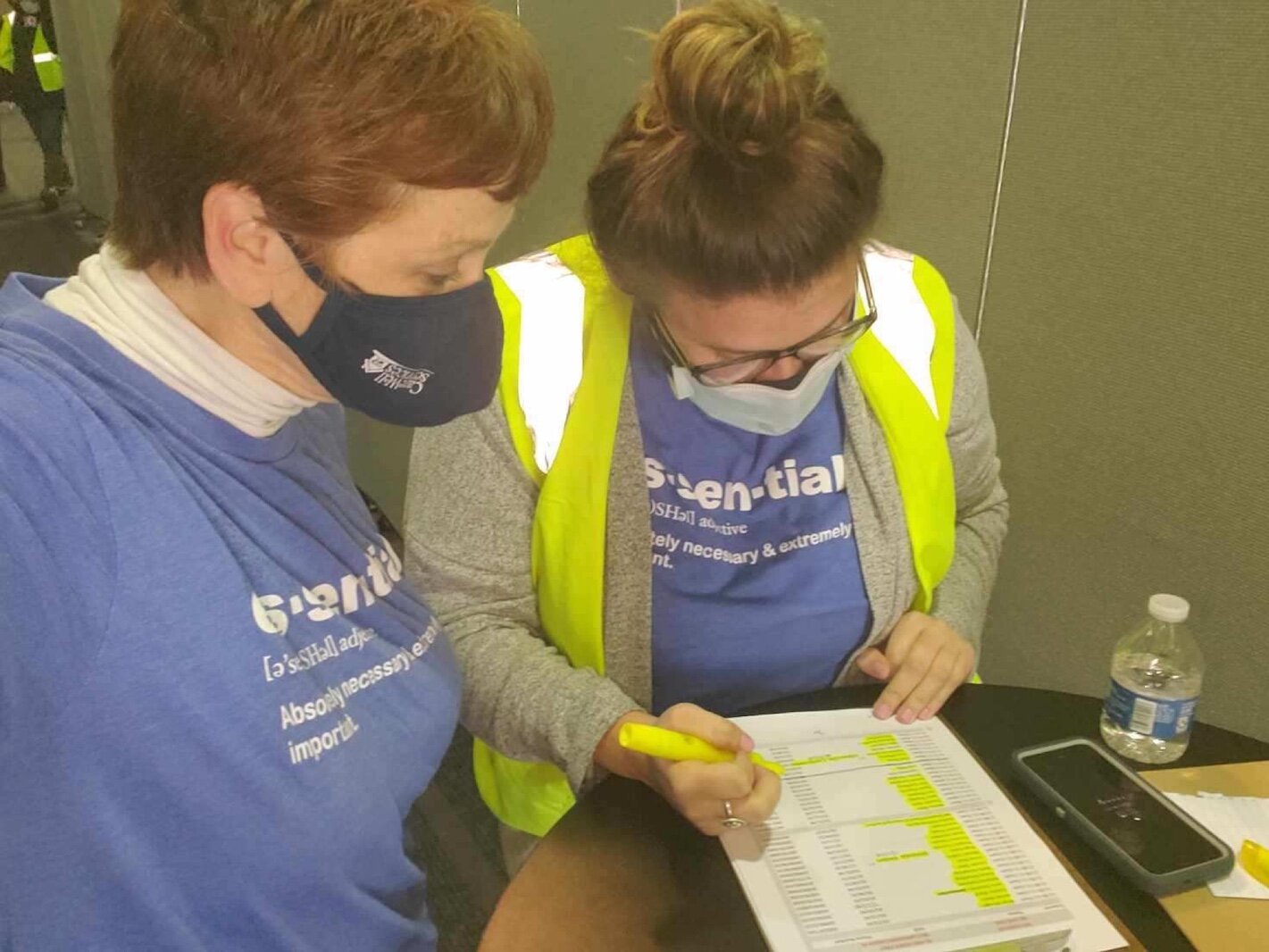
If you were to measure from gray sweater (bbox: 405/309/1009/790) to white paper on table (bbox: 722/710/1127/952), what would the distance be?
0.21m

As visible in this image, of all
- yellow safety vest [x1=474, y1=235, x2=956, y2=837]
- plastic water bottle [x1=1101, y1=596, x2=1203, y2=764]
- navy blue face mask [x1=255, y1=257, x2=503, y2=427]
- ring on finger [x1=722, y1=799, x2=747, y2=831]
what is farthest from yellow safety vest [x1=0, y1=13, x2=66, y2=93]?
Result: plastic water bottle [x1=1101, y1=596, x2=1203, y2=764]

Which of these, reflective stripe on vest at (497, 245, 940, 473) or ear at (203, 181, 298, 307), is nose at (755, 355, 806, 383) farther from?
ear at (203, 181, 298, 307)

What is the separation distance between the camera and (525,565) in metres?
1.27

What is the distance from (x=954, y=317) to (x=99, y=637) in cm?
108

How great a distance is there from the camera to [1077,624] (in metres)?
1.70

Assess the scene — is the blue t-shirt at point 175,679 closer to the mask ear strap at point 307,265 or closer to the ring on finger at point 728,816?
the mask ear strap at point 307,265

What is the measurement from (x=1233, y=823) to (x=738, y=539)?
1.89ft

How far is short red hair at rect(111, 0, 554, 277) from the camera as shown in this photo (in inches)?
29.2

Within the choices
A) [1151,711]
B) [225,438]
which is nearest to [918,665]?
[1151,711]

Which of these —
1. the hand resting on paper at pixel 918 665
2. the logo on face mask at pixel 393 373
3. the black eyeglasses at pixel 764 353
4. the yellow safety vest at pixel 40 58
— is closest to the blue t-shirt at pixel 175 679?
the logo on face mask at pixel 393 373

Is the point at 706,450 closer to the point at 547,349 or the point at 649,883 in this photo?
the point at 547,349

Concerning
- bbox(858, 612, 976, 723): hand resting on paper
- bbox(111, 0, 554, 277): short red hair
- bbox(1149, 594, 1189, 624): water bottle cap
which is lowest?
bbox(858, 612, 976, 723): hand resting on paper

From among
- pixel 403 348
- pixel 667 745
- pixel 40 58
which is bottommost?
pixel 667 745

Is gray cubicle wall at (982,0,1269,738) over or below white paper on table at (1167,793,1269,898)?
over
